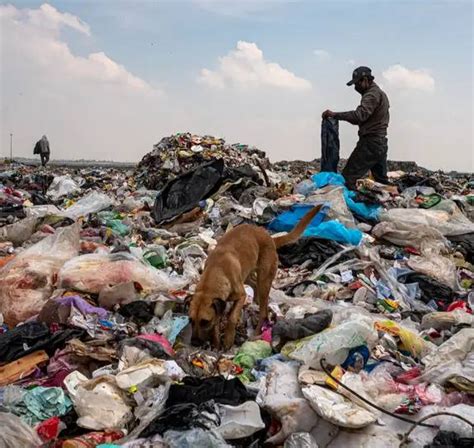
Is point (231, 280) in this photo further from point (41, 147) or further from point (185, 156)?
point (41, 147)

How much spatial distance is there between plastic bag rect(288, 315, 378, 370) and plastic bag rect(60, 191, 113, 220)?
5.61 m

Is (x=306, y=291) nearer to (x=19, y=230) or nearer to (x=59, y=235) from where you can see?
(x=59, y=235)

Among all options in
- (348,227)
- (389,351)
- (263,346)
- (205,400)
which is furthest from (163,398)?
(348,227)

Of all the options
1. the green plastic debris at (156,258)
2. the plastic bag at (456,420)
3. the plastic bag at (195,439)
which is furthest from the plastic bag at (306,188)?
the plastic bag at (195,439)

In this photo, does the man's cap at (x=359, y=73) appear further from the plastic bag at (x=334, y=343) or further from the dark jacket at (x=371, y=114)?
the plastic bag at (x=334, y=343)

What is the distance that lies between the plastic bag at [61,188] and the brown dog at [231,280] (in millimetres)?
7598

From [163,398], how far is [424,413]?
140cm

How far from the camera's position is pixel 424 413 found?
3.06 meters

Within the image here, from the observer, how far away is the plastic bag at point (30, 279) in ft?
14.9

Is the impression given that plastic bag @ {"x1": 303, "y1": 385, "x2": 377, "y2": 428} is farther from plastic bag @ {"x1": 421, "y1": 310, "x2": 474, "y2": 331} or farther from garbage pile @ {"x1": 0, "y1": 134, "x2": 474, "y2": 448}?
plastic bag @ {"x1": 421, "y1": 310, "x2": 474, "y2": 331}

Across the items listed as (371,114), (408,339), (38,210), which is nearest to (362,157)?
(371,114)

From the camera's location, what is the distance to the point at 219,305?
3.96 metres

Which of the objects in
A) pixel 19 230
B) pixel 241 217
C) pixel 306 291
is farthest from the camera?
pixel 241 217

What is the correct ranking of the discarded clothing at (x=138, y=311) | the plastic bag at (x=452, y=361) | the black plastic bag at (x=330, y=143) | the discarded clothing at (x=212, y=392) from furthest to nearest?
the black plastic bag at (x=330, y=143), the discarded clothing at (x=138, y=311), the plastic bag at (x=452, y=361), the discarded clothing at (x=212, y=392)
